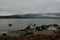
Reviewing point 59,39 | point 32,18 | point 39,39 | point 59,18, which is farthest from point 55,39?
point 32,18

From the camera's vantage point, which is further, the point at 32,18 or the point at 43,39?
the point at 32,18

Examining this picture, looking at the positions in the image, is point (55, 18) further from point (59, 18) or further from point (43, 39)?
point (43, 39)

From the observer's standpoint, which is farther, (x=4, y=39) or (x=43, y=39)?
(x=4, y=39)

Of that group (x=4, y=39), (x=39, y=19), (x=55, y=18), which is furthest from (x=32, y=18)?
(x=4, y=39)

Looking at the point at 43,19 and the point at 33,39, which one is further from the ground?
the point at 33,39

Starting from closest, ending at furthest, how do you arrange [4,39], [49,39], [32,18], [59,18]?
[49,39], [4,39], [59,18], [32,18]

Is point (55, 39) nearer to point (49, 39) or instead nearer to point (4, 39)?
point (49, 39)

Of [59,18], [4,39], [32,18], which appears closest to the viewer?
[4,39]

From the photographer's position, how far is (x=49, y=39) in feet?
44.3

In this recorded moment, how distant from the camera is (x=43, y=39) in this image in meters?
13.7

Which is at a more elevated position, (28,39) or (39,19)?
(28,39)

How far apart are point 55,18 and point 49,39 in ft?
81.1

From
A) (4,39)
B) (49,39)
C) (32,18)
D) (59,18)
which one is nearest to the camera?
(49,39)

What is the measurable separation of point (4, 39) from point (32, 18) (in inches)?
1049
